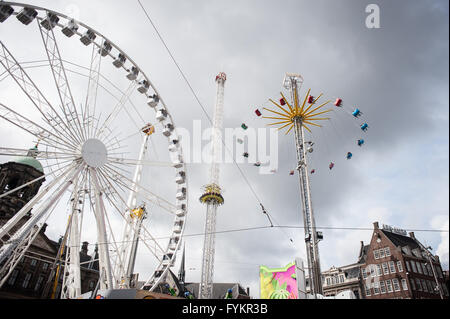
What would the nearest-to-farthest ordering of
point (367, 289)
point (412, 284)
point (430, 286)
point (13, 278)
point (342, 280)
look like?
point (412, 284) → point (13, 278) → point (430, 286) → point (367, 289) → point (342, 280)

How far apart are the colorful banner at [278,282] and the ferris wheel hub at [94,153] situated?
31.3 m

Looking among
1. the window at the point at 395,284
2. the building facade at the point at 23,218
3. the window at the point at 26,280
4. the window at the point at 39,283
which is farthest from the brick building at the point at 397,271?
the window at the point at 26,280

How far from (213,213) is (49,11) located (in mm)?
49886

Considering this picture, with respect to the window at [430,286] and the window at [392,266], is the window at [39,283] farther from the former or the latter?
the window at [430,286]

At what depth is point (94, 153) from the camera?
21.3 m

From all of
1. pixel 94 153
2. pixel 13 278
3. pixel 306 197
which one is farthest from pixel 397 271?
pixel 13 278

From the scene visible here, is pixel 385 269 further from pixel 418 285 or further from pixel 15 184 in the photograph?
pixel 15 184

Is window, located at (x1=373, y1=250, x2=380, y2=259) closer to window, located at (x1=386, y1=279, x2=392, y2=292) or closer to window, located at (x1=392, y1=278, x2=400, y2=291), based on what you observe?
window, located at (x1=386, y1=279, x2=392, y2=292)

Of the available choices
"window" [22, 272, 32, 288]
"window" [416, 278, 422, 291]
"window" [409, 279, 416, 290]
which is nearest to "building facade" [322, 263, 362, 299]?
"window" [409, 279, 416, 290]

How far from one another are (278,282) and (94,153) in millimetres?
33291

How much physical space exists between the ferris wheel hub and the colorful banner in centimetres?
3129

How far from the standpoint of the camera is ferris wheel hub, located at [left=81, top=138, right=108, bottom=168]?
2086 centimetres

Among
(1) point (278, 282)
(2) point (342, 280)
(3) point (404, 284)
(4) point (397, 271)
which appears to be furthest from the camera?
(2) point (342, 280)

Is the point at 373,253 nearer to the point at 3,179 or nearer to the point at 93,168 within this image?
the point at 93,168
